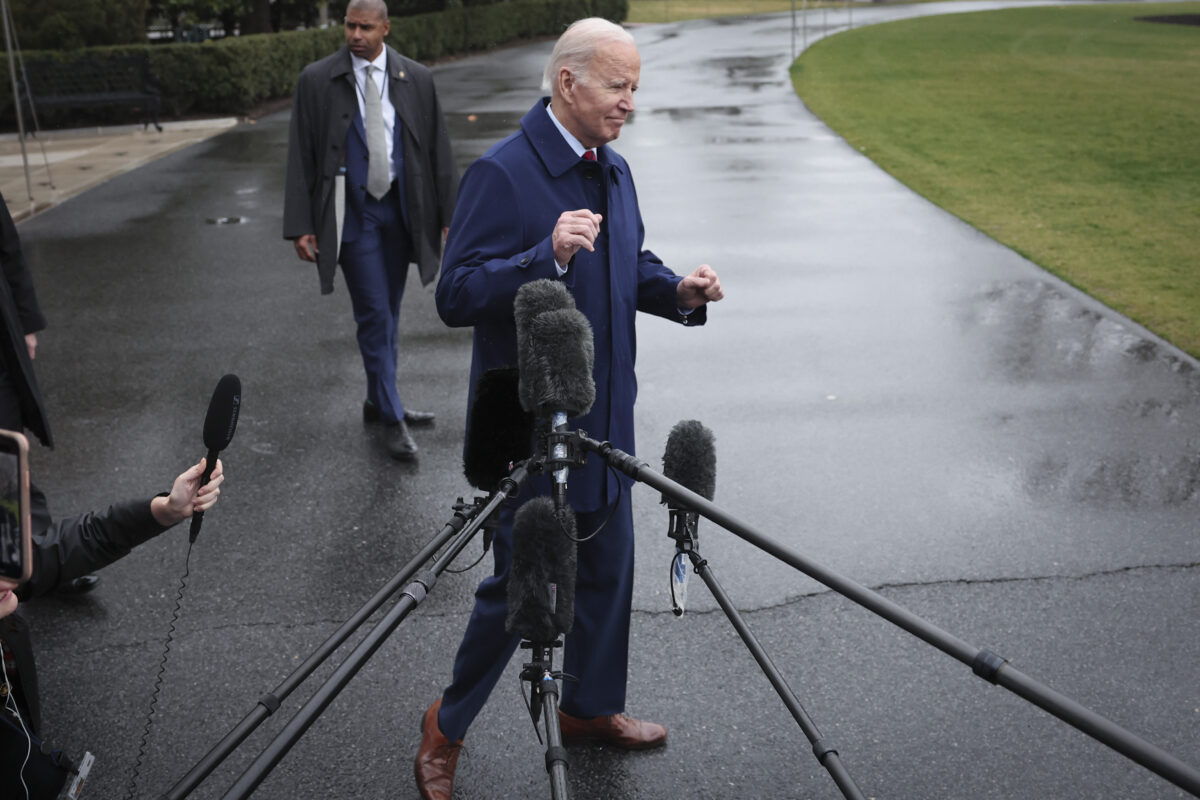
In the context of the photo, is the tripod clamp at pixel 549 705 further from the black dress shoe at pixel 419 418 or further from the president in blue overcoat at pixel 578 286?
the black dress shoe at pixel 419 418

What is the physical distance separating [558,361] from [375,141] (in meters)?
3.69

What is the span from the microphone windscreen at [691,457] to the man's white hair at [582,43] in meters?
0.97

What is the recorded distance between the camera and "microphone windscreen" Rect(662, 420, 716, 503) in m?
3.13

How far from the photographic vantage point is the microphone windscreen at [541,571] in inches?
104

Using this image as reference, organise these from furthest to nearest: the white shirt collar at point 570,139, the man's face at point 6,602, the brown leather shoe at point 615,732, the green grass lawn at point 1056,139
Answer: the green grass lawn at point 1056,139 → the brown leather shoe at point 615,732 → the white shirt collar at point 570,139 → the man's face at point 6,602

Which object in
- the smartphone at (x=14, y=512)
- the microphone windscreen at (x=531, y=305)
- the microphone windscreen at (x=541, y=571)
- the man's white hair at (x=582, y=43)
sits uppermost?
the man's white hair at (x=582, y=43)

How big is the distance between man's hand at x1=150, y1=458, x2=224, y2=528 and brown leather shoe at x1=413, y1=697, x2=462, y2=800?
3.79 feet

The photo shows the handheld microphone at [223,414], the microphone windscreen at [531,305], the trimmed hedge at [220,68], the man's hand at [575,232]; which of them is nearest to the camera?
the handheld microphone at [223,414]

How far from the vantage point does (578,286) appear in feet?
10.2

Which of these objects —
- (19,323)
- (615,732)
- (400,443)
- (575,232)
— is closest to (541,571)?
(575,232)

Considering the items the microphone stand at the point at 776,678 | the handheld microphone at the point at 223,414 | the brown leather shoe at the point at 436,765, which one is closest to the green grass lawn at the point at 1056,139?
the microphone stand at the point at 776,678

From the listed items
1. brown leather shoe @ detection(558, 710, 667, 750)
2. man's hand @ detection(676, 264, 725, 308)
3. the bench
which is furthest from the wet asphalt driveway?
the bench

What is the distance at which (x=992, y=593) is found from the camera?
464 centimetres

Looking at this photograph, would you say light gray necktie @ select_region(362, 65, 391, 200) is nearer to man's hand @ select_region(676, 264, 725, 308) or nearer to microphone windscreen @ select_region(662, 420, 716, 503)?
man's hand @ select_region(676, 264, 725, 308)
